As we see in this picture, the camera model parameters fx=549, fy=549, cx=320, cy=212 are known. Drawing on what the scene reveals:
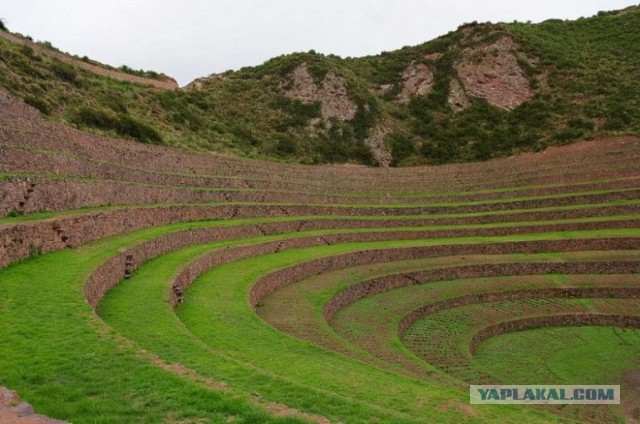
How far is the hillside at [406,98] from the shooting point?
40.5m

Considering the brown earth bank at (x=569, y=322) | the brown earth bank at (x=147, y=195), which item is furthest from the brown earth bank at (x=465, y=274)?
the brown earth bank at (x=147, y=195)

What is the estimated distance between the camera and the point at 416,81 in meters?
59.7

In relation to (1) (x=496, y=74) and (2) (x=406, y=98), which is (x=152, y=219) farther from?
(1) (x=496, y=74)

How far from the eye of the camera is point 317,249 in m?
23.4

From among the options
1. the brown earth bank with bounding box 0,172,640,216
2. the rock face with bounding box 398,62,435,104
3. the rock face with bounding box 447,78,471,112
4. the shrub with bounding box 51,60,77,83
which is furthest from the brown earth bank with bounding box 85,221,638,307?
the rock face with bounding box 398,62,435,104

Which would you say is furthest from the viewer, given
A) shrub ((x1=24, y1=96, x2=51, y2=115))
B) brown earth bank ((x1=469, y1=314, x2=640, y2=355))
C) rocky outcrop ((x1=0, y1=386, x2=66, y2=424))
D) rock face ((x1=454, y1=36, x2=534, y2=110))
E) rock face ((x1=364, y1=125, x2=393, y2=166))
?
rock face ((x1=454, y1=36, x2=534, y2=110))

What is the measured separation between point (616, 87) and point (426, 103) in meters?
17.4

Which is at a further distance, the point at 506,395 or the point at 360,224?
the point at 360,224

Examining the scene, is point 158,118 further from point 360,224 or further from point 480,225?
point 480,225

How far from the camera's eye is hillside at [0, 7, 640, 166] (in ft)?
133

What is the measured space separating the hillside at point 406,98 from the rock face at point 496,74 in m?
0.11

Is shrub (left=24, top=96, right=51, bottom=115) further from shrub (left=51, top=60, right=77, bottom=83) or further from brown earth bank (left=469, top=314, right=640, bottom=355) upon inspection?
brown earth bank (left=469, top=314, right=640, bottom=355)

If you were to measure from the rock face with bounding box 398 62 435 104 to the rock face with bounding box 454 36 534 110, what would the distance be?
127 inches

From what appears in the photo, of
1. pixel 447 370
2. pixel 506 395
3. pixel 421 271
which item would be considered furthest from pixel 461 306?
pixel 506 395
